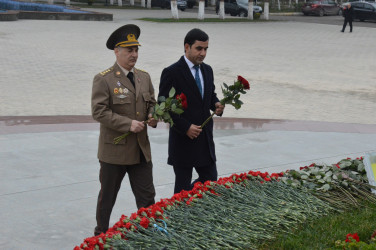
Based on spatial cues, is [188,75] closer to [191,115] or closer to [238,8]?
[191,115]

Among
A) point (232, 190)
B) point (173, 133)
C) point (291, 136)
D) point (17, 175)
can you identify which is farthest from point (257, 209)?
point (291, 136)

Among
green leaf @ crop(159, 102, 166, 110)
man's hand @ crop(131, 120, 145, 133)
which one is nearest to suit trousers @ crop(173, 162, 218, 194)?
man's hand @ crop(131, 120, 145, 133)

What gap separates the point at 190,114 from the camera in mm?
5555

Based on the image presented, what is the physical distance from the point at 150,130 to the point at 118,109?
15.7 feet

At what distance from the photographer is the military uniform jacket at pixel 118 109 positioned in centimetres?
500

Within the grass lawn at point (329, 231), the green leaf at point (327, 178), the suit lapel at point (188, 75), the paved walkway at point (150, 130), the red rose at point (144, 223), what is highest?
the suit lapel at point (188, 75)

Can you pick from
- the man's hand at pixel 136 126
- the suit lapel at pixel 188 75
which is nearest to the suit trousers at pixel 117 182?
the man's hand at pixel 136 126

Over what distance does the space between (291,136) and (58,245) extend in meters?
5.04

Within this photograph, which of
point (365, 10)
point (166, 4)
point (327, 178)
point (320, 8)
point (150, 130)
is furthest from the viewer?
point (166, 4)

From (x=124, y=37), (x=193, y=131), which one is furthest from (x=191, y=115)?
(x=124, y=37)

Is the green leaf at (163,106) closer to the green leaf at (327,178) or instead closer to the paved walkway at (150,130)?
the paved walkway at (150,130)

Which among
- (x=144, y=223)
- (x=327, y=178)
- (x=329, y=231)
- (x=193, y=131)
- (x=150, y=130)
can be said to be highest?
(x=193, y=131)

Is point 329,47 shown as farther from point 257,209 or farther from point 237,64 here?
point 257,209

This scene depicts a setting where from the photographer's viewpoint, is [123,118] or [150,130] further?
[150,130]
